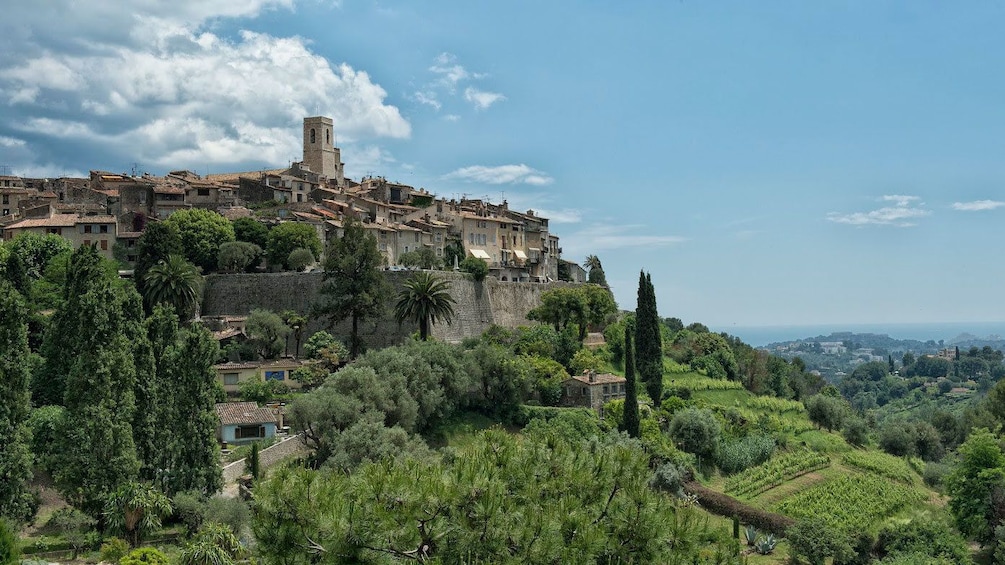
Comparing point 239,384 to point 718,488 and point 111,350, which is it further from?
point 718,488

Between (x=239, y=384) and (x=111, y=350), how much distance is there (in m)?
16.1

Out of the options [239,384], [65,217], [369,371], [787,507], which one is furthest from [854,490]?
[65,217]

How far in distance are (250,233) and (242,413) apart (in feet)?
76.5

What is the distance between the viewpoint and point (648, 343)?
177 feet

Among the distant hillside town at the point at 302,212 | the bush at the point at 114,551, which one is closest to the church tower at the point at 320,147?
the distant hillside town at the point at 302,212

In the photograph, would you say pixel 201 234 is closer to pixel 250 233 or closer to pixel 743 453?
pixel 250 233

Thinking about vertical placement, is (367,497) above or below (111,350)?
below

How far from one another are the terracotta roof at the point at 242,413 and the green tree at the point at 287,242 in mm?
18524

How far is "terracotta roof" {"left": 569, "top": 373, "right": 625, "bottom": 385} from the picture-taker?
47.1 meters

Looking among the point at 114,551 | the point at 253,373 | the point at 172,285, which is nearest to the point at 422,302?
the point at 253,373

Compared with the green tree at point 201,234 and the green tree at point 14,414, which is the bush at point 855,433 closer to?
the green tree at point 201,234

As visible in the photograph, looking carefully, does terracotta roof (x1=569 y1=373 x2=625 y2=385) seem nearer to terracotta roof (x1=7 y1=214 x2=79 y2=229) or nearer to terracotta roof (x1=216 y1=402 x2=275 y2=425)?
terracotta roof (x1=216 y1=402 x2=275 y2=425)

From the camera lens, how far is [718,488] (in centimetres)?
4206

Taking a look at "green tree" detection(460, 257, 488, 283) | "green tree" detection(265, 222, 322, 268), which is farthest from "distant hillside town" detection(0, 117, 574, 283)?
"green tree" detection(460, 257, 488, 283)
